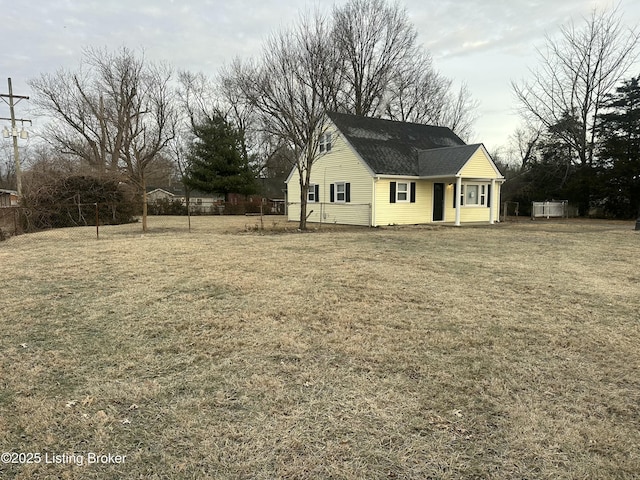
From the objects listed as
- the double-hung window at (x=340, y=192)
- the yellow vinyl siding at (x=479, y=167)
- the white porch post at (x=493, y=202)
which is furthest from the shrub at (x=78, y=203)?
the white porch post at (x=493, y=202)

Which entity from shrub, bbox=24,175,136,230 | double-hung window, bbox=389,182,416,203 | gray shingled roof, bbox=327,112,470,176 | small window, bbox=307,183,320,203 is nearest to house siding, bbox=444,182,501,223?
gray shingled roof, bbox=327,112,470,176

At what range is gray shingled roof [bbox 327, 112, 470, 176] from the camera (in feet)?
61.0

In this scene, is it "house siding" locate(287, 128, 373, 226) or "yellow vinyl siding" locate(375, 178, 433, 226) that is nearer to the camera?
"yellow vinyl siding" locate(375, 178, 433, 226)

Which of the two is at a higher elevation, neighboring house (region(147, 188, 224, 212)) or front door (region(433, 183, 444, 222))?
neighboring house (region(147, 188, 224, 212))

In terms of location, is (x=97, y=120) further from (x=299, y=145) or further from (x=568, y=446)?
(x=568, y=446)

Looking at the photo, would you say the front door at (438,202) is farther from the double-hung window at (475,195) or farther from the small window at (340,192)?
the small window at (340,192)

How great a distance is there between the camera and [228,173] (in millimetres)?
33375

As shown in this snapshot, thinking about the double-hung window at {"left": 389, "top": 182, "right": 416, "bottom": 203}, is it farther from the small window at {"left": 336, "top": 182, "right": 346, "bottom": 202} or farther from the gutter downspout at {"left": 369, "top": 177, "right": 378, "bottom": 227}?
the small window at {"left": 336, "top": 182, "right": 346, "bottom": 202}

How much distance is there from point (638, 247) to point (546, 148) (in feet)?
69.1

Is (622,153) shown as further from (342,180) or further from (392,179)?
(342,180)

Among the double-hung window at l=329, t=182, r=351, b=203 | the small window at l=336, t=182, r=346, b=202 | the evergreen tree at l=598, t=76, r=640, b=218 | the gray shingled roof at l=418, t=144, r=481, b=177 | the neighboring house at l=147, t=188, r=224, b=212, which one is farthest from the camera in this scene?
the neighboring house at l=147, t=188, r=224, b=212

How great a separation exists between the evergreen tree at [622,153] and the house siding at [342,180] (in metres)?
16.0

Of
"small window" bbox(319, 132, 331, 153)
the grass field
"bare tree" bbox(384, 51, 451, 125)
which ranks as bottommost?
the grass field

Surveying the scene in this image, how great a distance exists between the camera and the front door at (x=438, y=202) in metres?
20.1
